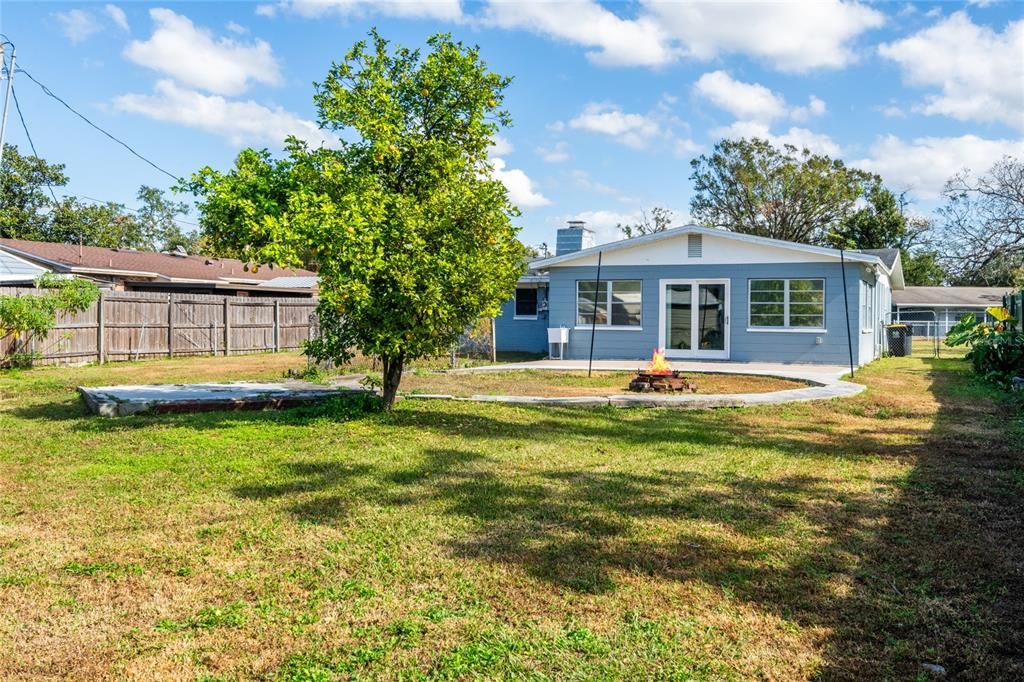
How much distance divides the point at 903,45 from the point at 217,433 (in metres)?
15.0

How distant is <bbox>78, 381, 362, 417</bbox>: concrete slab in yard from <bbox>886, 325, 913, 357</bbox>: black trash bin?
61.3 ft

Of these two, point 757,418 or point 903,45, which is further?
point 903,45

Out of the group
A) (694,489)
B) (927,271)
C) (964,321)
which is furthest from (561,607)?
(927,271)

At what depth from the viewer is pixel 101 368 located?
15.3m

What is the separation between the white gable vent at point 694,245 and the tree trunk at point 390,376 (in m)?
10.8

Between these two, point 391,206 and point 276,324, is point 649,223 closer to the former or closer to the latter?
point 276,324

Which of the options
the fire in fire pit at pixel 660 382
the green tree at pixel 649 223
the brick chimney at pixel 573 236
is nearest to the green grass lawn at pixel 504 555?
the fire in fire pit at pixel 660 382

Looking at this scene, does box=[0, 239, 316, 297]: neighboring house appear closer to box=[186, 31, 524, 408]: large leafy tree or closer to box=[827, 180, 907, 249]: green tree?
box=[186, 31, 524, 408]: large leafy tree

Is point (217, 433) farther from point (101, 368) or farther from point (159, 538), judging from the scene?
point (101, 368)

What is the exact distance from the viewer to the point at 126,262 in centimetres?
2581

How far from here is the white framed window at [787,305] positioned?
1689 cm

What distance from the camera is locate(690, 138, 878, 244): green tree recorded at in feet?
125

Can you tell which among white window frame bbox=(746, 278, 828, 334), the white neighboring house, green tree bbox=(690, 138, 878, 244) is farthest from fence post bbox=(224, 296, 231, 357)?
green tree bbox=(690, 138, 878, 244)

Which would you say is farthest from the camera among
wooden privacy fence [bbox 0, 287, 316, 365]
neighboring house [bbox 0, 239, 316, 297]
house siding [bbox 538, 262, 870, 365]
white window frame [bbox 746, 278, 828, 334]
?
neighboring house [bbox 0, 239, 316, 297]
